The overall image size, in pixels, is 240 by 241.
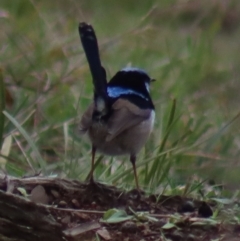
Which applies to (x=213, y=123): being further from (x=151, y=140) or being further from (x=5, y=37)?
(x=5, y=37)

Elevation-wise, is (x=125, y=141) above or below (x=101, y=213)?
above

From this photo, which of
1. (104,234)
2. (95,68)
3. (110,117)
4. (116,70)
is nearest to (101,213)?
(104,234)

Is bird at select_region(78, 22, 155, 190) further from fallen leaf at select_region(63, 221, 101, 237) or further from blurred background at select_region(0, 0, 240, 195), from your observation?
fallen leaf at select_region(63, 221, 101, 237)

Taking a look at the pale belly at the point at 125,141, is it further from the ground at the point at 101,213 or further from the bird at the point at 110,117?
the ground at the point at 101,213

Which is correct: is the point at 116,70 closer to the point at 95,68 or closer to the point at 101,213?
the point at 95,68

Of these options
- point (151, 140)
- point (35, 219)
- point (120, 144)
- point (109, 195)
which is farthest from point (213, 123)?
point (35, 219)

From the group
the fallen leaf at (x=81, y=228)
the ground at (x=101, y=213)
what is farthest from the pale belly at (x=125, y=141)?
the fallen leaf at (x=81, y=228)

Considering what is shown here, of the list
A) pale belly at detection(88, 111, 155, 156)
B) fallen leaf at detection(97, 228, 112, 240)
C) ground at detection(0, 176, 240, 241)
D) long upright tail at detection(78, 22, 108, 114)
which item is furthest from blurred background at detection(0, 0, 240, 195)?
fallen leaf at detection(97, 228, 112, 240)
